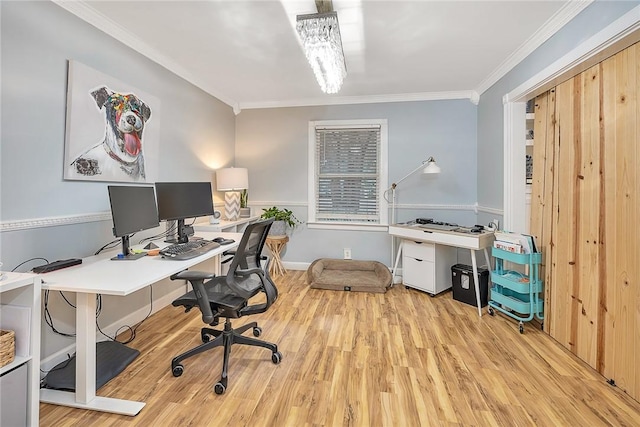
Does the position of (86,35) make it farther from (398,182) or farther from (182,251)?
(398,182)

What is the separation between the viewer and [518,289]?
2357 millimetres

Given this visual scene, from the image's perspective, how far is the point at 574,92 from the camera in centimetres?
203

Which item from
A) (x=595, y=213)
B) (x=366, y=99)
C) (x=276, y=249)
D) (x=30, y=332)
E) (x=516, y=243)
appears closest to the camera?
(x=30, y=332)

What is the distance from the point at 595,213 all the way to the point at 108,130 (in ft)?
11.2

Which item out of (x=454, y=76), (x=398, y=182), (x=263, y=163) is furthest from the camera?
(x=263, y=163)

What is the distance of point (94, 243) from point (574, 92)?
11.8 ft

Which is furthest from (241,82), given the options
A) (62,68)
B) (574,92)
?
(574,92)

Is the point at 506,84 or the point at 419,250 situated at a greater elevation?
the point at 506,84

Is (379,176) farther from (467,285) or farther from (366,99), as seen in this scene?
(467,285)

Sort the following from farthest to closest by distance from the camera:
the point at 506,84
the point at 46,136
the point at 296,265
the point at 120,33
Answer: the point at 296,265
the point at 506,84
the point at 120,33
the point at 46,136

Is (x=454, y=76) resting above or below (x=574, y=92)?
above

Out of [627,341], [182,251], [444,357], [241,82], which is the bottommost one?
[444,357]

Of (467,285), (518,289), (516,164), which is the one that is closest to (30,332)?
(518,289)

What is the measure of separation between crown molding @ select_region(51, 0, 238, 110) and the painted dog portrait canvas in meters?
0.35
